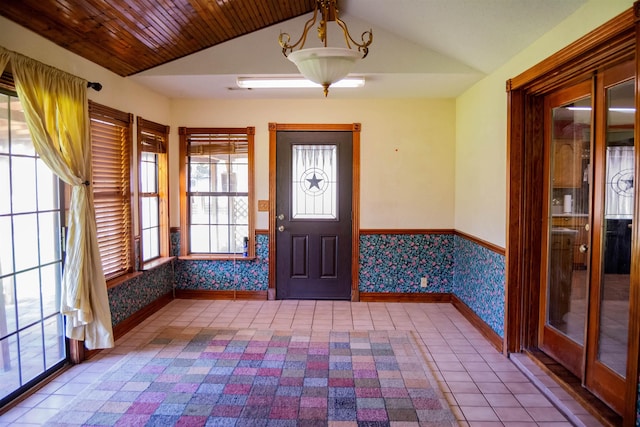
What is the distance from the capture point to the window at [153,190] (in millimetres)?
4367

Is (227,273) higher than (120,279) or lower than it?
lower

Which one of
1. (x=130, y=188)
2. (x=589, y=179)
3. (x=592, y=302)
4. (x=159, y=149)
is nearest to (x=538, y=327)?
(x=592, y=302)

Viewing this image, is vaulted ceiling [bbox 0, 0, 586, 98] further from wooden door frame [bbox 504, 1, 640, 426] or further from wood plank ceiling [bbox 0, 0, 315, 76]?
wooden door frame [bbox 504, 1, 640, 426]

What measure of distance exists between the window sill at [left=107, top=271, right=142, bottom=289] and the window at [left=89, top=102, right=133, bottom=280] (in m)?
0.04

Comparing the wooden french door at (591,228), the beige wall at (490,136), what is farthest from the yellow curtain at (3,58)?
the wooden french door at (591,228)

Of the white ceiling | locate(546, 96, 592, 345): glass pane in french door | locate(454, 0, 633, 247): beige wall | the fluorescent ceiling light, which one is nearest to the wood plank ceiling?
the white ceiling

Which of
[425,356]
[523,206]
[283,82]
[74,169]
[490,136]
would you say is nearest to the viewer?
[74,169]

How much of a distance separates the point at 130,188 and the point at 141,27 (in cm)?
158

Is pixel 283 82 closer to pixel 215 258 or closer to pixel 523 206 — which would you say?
pixel 215 258

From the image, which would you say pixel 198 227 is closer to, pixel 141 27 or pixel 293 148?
pixel 293 148

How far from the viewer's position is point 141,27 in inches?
124

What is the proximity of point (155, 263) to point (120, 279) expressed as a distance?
2.51 ft

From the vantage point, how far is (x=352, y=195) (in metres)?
5.06

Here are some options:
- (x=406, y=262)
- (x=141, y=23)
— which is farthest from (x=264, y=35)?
(x=406, y=262)
